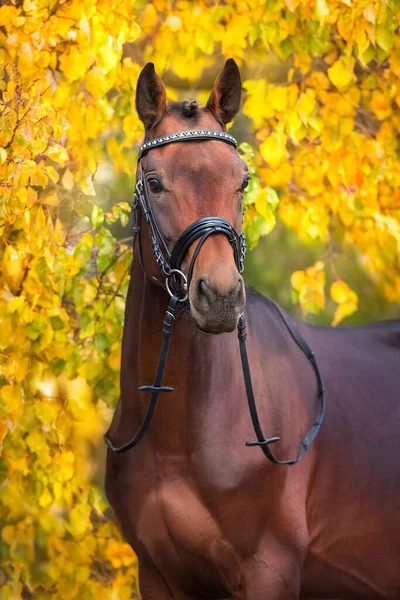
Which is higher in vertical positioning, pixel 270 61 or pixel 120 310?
pixel 270 61

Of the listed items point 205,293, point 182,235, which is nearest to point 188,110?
point 182,235

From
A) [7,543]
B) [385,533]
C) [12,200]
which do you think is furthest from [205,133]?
[7,543]

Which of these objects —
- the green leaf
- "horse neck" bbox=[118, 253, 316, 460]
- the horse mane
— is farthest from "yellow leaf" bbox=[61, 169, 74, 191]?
the horse mane

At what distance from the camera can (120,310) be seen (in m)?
4.58

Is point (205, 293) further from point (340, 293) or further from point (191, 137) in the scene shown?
point (340, 293)

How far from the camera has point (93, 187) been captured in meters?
4.68

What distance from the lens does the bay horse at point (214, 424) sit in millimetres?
3023

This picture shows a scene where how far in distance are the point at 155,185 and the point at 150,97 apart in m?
0.36

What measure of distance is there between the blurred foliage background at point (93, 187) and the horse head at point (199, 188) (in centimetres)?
84

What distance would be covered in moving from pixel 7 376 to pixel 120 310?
68 cm

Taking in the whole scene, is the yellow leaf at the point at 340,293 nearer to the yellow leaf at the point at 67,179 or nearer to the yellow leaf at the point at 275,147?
the yellow leaf at the point at 275,147

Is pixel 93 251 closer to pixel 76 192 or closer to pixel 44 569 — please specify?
pixel 76 192

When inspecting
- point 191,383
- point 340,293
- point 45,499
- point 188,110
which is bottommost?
point 45,499

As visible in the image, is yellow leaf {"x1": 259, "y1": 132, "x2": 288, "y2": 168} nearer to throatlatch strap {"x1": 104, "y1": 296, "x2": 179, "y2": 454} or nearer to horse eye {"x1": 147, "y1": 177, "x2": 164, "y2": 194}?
horse eye {"x1": 147, "y1": 177, "x2": 164, "y2": 194}
